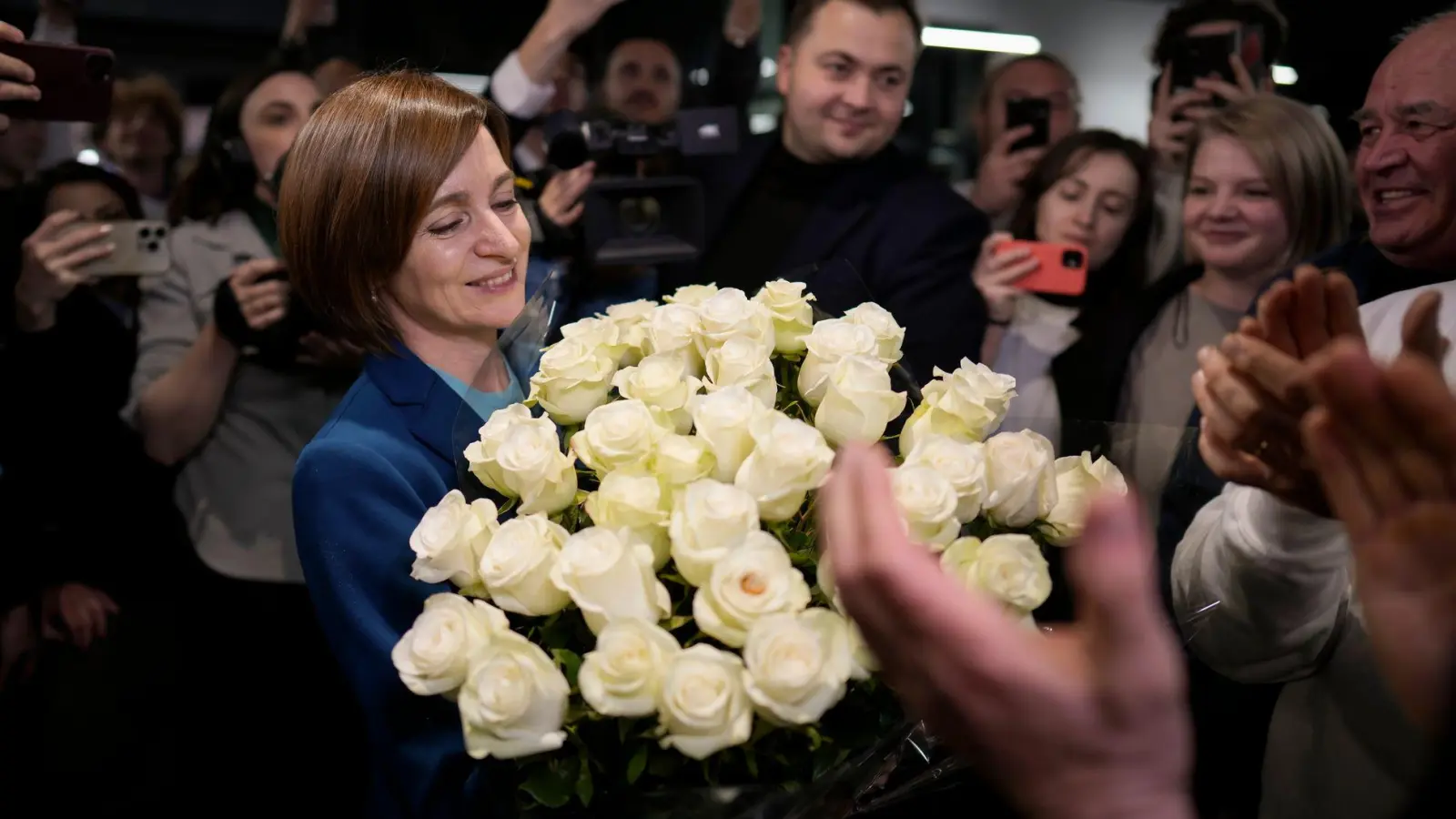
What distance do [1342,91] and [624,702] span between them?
1.49 metres

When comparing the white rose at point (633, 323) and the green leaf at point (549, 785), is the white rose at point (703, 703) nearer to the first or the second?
the green leaf at point (549, 785)

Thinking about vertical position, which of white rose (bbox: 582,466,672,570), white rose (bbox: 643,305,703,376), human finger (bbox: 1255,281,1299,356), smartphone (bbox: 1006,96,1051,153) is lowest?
white rose (bbox: 582,466,672,570)

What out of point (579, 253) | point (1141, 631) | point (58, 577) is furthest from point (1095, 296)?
point (58, 577)

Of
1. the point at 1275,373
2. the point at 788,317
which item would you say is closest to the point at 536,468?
the point at 788,317

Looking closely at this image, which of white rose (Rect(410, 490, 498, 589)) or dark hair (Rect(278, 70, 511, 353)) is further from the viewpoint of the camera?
dark hair (Rect(278, 70, 511, 353))

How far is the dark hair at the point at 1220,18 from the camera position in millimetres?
2066

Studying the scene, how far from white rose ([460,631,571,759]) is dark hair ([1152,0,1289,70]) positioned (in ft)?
6.29

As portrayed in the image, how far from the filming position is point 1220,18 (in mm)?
2207

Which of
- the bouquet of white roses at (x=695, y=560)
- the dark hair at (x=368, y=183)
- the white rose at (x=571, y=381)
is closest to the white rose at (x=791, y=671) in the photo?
the bouquet of white roses at (x=695, y=560)

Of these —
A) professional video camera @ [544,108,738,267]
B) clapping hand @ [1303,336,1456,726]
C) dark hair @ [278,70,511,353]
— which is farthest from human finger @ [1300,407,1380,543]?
professional video camera @ [544,108,738,267]

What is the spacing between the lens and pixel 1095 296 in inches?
86.7

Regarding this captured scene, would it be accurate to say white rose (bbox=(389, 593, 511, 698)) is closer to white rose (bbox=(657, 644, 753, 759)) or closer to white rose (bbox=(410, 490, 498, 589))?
white rose (bbox=(410, 490, 498, 589))

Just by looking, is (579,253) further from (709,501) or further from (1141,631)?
(1141,631)

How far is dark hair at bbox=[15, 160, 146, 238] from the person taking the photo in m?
2.29
